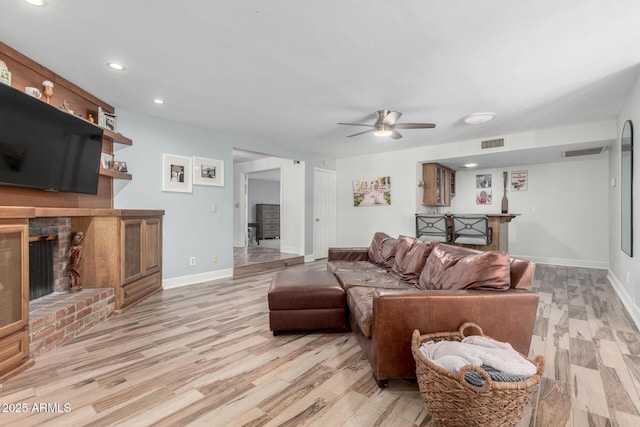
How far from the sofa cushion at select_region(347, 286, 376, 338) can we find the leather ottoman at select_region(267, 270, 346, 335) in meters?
0.16

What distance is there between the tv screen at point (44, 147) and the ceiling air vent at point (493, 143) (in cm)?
554

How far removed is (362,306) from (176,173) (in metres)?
3.49

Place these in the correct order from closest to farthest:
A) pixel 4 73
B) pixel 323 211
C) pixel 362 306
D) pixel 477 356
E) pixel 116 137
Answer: pixel 477 356, pixel 362 306, pixel 4 73, pixel 116 137, pixel 323 211

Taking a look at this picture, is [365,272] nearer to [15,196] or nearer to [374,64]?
[374,64]

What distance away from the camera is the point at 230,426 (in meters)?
1.54

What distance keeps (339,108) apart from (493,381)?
3189mm

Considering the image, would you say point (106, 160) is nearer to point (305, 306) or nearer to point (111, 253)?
point (111, 253)

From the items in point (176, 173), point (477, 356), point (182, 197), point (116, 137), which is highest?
point (116, 137)

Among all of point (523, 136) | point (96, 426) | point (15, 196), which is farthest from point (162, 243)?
point (523, 136)

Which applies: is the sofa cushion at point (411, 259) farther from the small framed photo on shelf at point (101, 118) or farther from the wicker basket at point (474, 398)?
the small framed photo on shelf at point (101, 118)

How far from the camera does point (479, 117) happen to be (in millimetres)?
3916

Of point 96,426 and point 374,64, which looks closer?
point 96,426

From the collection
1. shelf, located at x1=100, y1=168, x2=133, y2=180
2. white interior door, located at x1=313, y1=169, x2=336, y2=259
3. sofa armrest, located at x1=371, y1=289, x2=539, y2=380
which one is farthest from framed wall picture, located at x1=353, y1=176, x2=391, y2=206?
sofa armrest, located at x1=371, y1=289, x2=539, y2=380

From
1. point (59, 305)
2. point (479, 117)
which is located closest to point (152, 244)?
point (59, 305)
